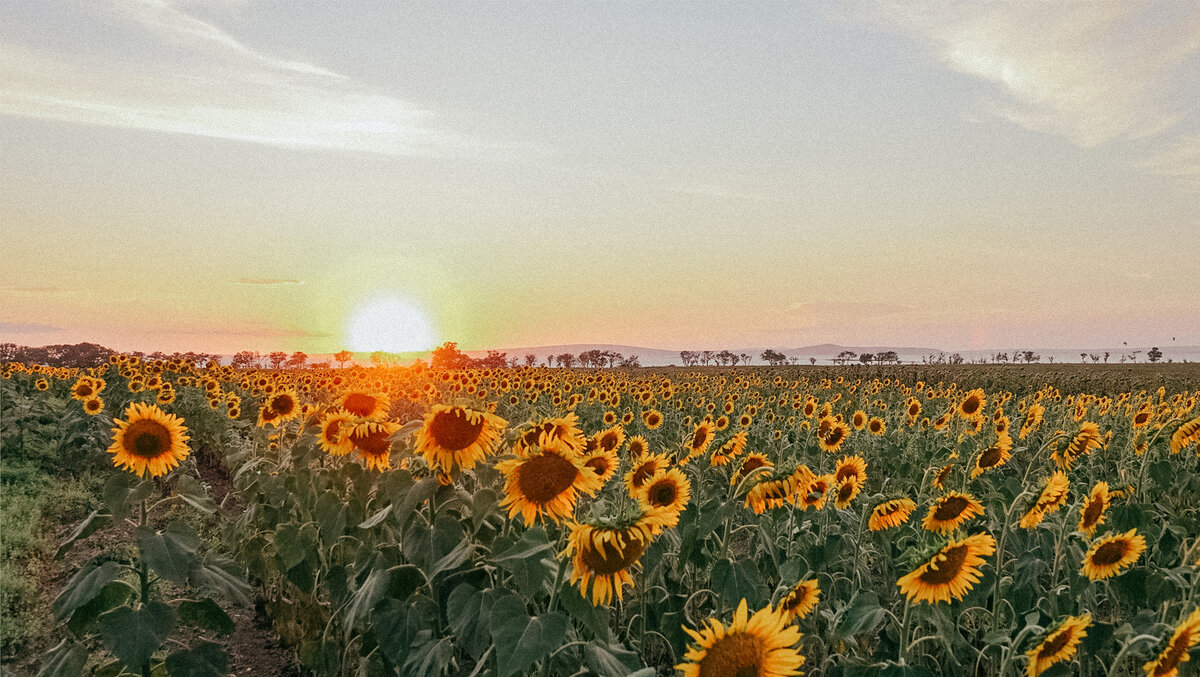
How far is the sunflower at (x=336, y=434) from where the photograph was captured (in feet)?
14.5

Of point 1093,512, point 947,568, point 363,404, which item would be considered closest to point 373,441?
point 363,404

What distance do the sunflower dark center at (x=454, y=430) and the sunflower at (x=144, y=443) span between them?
246 cm

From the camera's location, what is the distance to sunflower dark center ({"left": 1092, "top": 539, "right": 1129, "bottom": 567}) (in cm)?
375

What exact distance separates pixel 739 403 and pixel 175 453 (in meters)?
11.3

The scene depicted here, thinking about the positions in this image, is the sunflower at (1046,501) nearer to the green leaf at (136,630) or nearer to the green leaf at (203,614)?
the green leaf at (203,614)

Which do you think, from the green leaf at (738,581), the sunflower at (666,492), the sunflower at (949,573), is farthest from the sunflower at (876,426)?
the sunflower at (949,573)

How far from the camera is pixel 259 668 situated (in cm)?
573

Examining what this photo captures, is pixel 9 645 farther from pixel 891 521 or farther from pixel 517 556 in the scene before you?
pixel 891 521

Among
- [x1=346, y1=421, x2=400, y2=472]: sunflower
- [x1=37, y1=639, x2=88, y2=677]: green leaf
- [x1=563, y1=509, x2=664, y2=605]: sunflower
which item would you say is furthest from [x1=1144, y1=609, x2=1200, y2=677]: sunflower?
[x1=37, y1=639, x2=88, y2=677]: green leaf

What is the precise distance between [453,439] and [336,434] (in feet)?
5.50

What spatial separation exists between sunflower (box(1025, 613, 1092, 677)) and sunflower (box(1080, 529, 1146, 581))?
1028 mm

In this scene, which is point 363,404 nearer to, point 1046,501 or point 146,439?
point 146,439

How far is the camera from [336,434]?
4.85 metres

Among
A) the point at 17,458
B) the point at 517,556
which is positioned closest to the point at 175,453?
the point at 517,556
